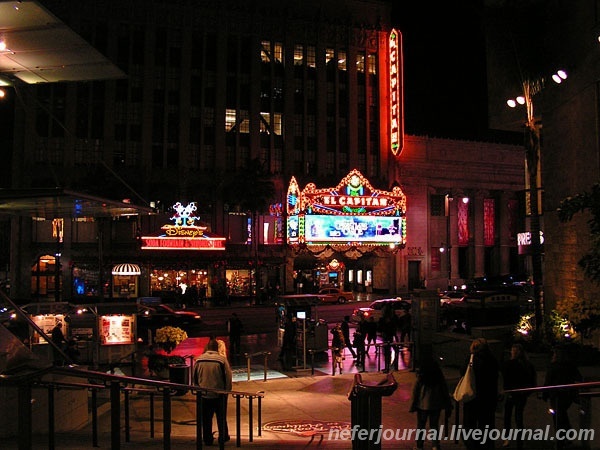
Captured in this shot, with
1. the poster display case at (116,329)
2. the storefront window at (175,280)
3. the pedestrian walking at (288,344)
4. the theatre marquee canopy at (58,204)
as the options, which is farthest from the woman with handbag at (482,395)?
the storefront window at (175,280)

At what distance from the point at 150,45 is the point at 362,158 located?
22932 millimetres

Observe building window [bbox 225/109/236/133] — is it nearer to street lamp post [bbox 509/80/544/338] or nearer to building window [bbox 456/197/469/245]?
building window [bbox 456/197/469/245]

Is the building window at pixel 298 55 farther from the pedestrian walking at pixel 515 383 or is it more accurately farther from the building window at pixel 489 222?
the pedestrian walking at pixel 515 383

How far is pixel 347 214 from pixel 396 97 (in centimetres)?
1699

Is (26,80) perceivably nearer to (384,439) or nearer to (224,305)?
(384,439)

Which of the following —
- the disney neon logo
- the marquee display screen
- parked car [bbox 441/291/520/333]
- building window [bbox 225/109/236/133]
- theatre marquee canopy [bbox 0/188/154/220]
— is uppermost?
building window [bbox 225/109/236/133]

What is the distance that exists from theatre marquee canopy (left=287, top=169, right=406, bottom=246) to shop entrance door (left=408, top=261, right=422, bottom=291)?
1289 cm

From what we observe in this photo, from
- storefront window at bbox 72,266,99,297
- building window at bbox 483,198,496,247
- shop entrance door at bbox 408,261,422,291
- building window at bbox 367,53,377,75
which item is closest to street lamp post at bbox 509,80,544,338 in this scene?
shop entrance door at bbox 408,261,422,291

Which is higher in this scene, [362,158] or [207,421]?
[362,158]

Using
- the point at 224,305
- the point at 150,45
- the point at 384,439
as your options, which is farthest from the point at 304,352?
the point at 150,45

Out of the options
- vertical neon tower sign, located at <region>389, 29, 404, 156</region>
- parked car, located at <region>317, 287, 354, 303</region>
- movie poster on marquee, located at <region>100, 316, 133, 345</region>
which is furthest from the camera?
vertical neon tower sign, located at <region>389, 29, 404, 156</region>

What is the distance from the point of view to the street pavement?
8.88 metres

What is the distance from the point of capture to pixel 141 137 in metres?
51.5

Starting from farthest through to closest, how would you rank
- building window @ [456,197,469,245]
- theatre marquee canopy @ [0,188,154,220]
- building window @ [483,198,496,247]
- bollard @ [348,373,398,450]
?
building window @ [483,198,496,247] → building window @ [456,197,469,245] → theatre marquee canopy @ [0,188,154,220] → bollard @ [348,373,398,450]
